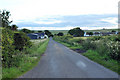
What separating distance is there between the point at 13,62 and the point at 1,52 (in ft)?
4.47

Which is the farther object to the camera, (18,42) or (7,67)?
(18,42)

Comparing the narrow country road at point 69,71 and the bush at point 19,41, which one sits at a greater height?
the bush at point 19,41

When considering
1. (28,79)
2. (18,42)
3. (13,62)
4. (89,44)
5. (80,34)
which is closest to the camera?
(28,79)

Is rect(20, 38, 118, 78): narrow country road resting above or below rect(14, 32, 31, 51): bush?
below

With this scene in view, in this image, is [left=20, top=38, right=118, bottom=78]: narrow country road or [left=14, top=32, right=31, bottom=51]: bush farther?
[left=14, top=32, right=31, bottom=51]: bush

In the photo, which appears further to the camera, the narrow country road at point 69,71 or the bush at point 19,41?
the bush at point 19,41

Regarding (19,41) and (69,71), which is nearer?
(69,71)

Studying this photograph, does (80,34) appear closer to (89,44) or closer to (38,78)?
(89,44)

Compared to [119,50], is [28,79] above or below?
below

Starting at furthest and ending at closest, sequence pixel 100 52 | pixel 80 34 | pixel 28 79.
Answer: pixel 80 34
pixel 100 52
pixel 28 79

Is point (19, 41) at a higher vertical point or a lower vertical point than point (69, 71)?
higher

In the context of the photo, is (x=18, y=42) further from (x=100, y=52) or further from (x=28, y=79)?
(x=28, y=79)

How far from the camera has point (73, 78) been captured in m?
7.88

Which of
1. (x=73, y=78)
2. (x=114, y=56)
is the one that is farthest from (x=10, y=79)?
(x=114, y=56)
